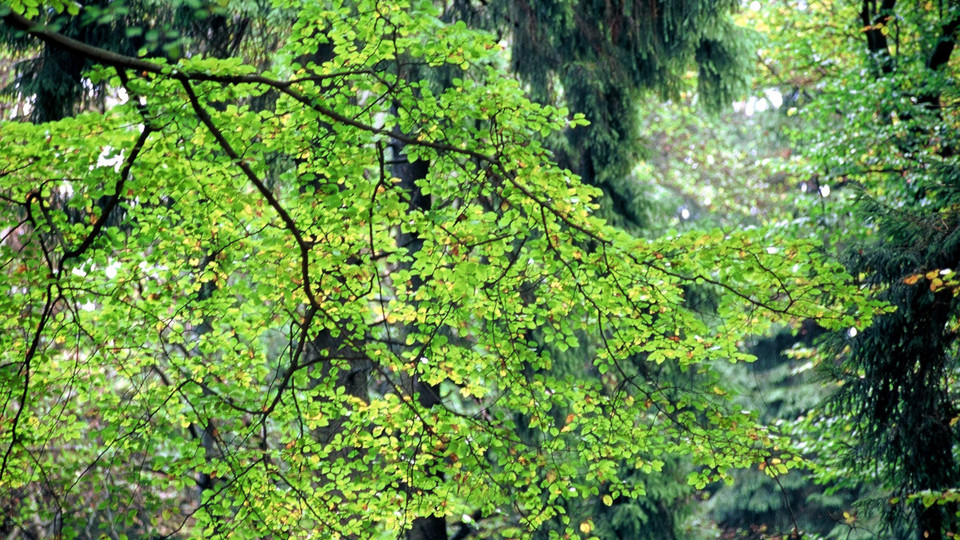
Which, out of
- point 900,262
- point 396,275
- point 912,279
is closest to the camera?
point 396,275

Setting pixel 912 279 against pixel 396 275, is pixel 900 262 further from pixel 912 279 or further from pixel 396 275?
pixel 396 275

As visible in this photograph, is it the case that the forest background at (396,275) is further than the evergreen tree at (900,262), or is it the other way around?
the evergreen tree at (900,262)

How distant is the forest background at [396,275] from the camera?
4629mm

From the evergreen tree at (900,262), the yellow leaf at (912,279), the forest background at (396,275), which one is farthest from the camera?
the evergreen tree at (900,262)

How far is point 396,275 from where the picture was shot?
5.46 meters

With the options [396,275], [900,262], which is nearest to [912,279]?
[900,262]

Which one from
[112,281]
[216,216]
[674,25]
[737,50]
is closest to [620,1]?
[674,25]

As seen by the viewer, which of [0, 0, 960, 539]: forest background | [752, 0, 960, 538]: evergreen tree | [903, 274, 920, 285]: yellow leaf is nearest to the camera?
[0, 0, 960, 539]: forest background

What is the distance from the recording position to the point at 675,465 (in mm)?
10320

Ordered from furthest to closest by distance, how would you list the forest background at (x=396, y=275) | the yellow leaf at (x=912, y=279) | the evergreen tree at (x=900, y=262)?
1. the evergreen tree at (x=900, y=262)
2. the yellow leaf at (x=912, y=279)
3. the forest background at (x=396, y=275)

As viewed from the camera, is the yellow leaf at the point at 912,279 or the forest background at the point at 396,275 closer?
the forest background at the point at 396,275

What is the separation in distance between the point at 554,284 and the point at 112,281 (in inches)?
98.7

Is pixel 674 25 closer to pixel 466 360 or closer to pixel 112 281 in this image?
pixel 466 360

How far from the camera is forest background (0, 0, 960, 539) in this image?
4.63m
